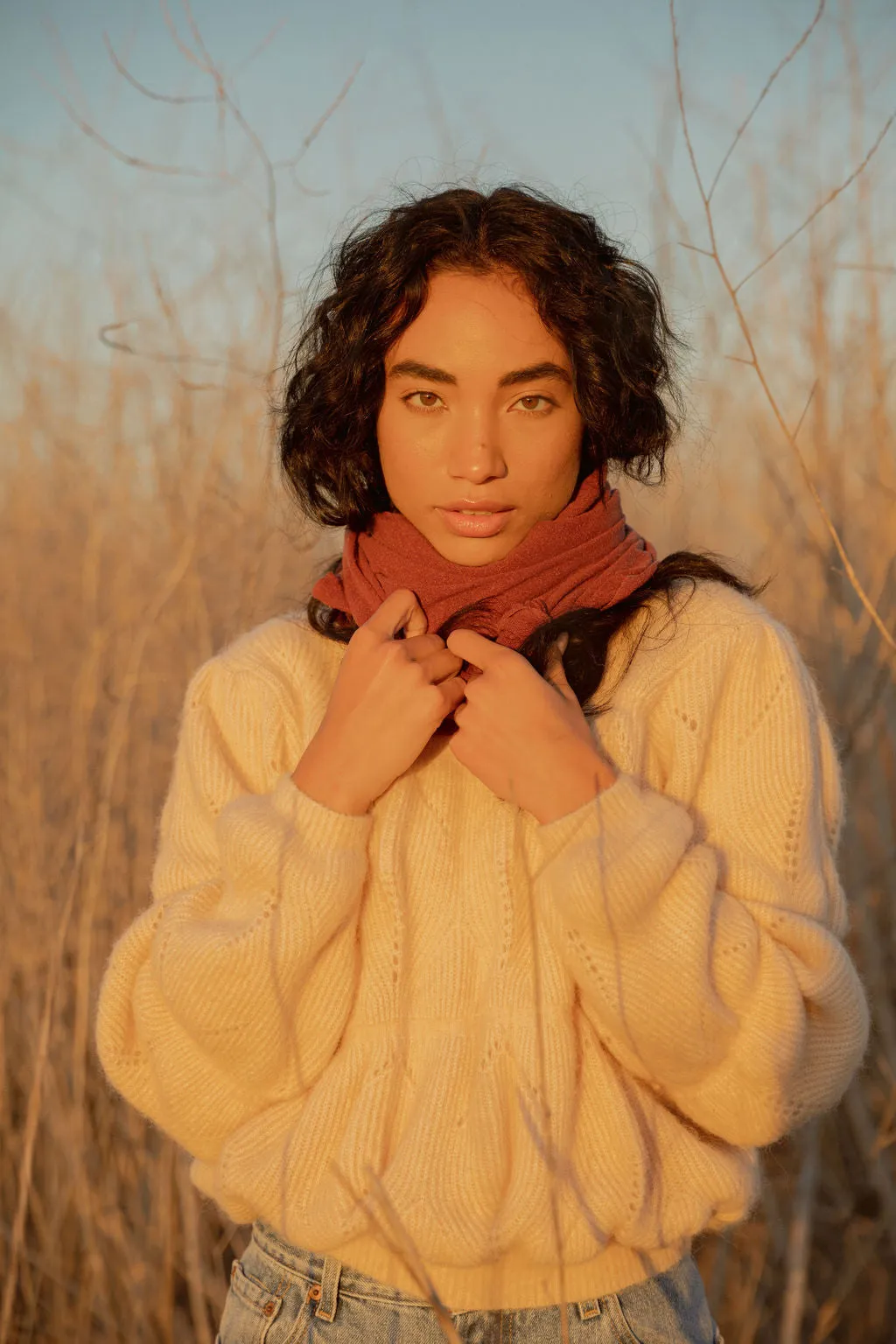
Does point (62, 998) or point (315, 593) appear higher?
point (315, 593)

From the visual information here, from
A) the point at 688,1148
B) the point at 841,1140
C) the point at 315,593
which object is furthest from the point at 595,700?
the point at 841,1140

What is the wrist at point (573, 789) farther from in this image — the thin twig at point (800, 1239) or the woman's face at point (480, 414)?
the thin twig at point (800, 1239)

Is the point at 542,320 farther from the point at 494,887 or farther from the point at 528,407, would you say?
the point at 494,887

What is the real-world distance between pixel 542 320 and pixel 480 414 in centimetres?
18

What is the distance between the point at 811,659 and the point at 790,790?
4.11ft

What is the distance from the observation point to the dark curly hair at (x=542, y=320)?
1.59 meters

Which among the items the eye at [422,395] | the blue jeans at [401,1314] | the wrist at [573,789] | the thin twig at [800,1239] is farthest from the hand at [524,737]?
the thin twig at [800,1239]

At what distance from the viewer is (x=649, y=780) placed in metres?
1.49

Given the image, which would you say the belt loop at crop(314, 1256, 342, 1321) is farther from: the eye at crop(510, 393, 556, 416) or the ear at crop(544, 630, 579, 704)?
the eye at crop(510, 393, 556, 416)

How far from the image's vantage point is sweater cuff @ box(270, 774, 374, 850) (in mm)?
1400

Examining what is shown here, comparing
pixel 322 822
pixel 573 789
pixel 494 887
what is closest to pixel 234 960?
pixel 322 822

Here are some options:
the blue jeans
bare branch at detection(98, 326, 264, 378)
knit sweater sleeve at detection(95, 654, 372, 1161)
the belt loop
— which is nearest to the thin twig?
the blue jeans

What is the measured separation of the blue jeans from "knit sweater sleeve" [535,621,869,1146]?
207mm

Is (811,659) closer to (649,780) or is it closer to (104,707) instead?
(649,780)
